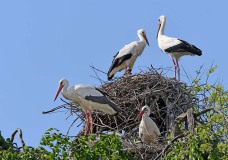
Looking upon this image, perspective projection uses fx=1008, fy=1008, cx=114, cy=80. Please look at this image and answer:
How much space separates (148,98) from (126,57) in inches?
94.0

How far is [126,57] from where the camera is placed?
845 inches

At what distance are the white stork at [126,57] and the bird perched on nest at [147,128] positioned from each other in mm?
2900

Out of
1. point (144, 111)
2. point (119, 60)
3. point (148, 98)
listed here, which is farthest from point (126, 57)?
point (144, 111)

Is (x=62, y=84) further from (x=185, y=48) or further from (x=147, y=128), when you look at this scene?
(x=185, y=48)

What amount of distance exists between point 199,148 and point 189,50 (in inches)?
355

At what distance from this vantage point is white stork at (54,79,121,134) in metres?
18.9

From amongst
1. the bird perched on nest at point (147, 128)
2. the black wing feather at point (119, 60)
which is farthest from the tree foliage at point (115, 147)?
the black wing feather at point (119, 60)

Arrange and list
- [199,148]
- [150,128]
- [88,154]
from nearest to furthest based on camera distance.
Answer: [199,148]
[88,154]
[150,128]

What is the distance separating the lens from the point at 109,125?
65.2 ft

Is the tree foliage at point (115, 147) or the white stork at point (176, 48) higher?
the white stork at point (176, 48)

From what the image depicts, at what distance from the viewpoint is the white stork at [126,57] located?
70.3 feet

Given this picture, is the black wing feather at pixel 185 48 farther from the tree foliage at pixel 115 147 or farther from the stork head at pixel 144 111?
the tree foliage at pixel 115 147

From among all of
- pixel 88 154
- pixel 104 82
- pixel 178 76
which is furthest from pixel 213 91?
pixel 88 154

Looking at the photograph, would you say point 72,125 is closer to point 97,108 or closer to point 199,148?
point 97,108
